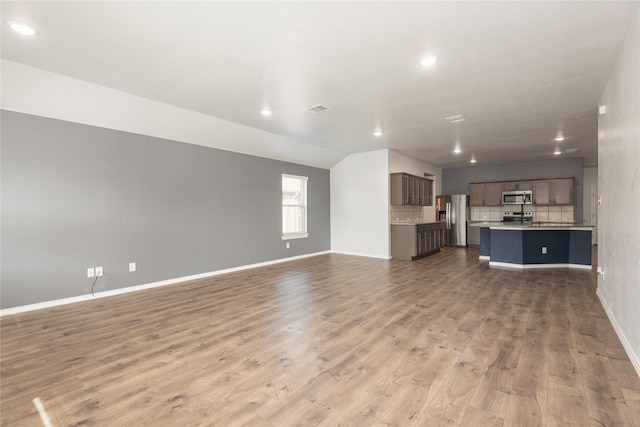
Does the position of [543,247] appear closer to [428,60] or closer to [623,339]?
[623,339]

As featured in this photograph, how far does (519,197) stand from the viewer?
861cm

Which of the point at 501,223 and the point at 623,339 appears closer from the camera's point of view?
the point at 623,339

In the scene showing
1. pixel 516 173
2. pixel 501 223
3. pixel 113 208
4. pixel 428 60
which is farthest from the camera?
pixel 516 173

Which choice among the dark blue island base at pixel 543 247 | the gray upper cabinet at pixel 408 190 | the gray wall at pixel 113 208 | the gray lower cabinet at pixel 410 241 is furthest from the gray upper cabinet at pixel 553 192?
the gray wall at pixel 113 208

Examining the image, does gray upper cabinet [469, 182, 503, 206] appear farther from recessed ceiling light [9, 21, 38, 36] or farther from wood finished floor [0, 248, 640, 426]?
recessed ceiling light [9, 21, 38, 36]

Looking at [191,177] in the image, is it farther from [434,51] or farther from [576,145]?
[576,145]

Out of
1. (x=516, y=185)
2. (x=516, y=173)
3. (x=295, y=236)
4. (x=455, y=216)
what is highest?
(x=516, y=173)

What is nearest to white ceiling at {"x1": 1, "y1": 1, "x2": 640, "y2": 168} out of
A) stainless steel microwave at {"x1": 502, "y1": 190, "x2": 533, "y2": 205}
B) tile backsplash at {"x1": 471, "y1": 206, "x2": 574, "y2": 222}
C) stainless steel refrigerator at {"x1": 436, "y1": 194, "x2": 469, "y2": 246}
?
stainless steel microwave at {"x1": 502, "y1": 190, "x2": 533, "y2": 205}

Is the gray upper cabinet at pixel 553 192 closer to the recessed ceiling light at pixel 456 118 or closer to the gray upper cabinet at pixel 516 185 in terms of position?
the gray upper cabinet at pixel 516 185

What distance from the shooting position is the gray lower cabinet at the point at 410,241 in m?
7.12

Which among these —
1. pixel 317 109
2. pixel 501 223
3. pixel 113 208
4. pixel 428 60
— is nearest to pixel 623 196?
pixel 428 60

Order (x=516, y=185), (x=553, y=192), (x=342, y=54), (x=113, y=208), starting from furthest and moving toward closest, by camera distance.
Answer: (x=516, y=185) < (x=553, y=192) < (x=113, y=208) < (x=342, y=54)

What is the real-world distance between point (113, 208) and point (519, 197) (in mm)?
9820

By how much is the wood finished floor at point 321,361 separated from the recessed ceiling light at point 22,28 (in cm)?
278
